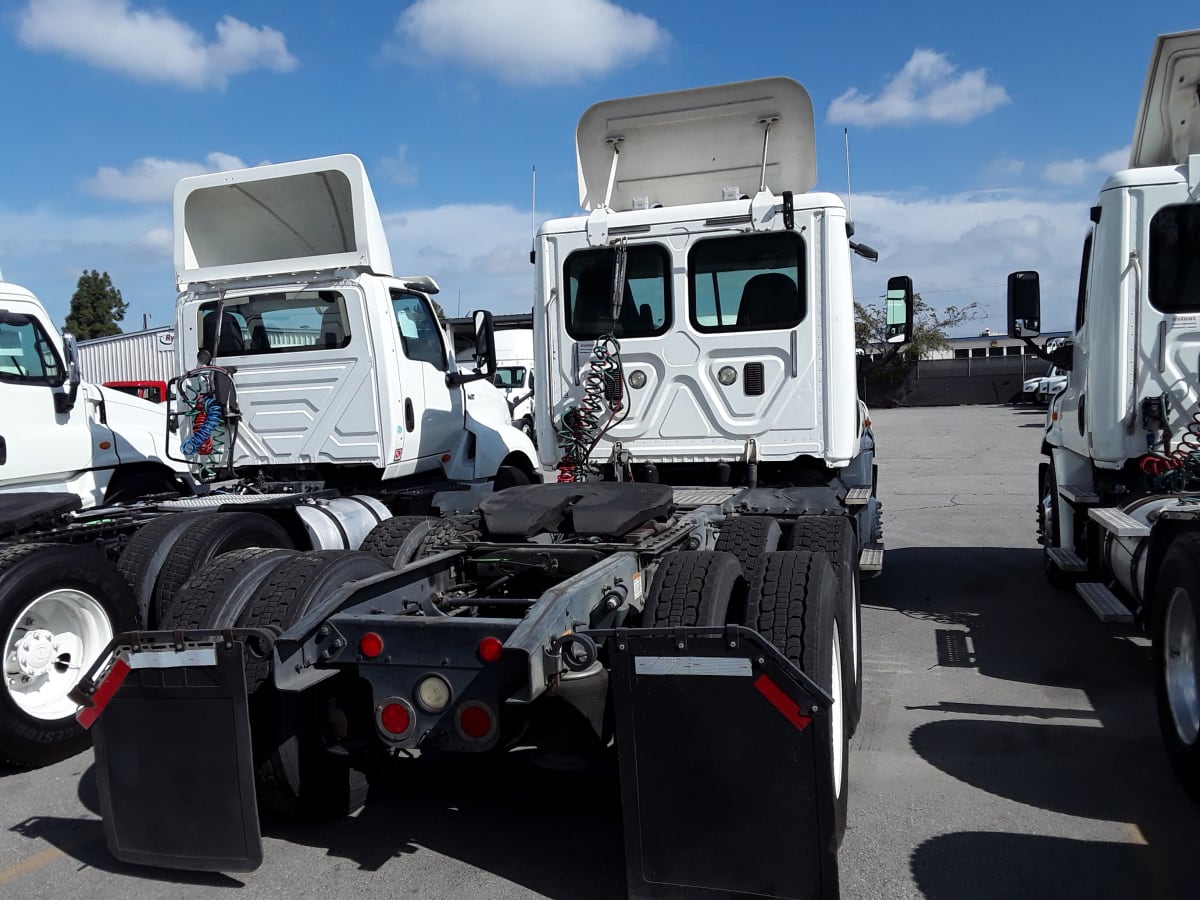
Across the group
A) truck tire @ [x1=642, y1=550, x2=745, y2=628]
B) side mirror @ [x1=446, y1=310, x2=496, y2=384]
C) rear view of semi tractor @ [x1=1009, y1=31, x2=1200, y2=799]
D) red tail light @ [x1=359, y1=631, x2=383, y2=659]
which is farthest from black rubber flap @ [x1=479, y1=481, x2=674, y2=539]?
side mirror @ [x1=446, y1=310, x2=496, y2=384]

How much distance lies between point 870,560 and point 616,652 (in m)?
3.63

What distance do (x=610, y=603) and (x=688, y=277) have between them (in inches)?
128

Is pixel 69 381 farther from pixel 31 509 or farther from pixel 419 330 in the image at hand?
pixel 419 330

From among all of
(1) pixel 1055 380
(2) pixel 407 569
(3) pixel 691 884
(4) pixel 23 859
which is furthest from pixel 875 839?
(1) pixel 1055 380

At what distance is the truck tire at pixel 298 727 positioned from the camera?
3.55m

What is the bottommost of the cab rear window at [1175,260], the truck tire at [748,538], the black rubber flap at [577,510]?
the truck tire at [748,538]

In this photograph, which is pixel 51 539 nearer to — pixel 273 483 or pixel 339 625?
pixel 273 483

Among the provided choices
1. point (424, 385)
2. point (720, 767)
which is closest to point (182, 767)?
point (720, 767)

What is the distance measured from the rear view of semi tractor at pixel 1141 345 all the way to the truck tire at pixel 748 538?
1698mm

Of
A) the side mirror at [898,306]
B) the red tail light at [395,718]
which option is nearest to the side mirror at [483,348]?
the side mirror at [898,306]

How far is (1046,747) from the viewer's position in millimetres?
4582

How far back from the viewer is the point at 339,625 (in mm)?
3412

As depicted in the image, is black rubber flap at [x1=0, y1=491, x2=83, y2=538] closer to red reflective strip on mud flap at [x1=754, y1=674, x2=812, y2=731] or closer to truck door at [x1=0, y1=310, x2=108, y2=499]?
truck door at [x1=0, y1=310, x2=108, y2=499]

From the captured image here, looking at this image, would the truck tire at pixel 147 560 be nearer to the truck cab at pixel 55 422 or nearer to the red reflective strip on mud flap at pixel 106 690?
the red reflective strip on mud flap at pixel 106 690
